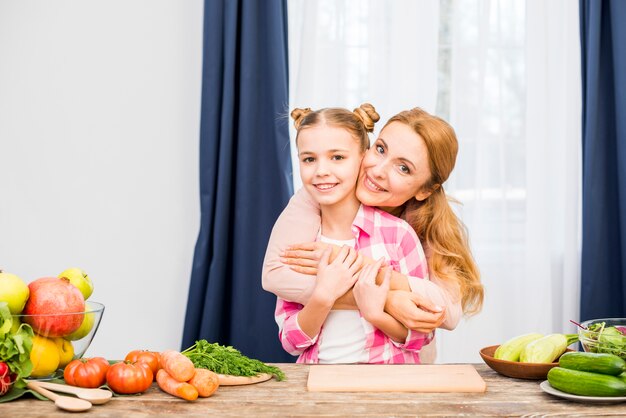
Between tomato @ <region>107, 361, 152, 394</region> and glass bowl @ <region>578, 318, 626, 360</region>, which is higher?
glass bowl @ <region>578, 318, 626, 360</region>

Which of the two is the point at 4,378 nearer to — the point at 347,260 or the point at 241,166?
the point at 347,260

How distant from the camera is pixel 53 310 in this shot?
140cm

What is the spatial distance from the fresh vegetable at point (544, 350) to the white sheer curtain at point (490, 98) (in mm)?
1738

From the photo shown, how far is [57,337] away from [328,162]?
31.0 inches

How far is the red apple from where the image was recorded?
139 cm

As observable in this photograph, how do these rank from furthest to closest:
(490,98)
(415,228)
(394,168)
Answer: (490,98), (415,228), (394,168)

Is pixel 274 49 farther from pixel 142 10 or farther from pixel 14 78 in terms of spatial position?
pixel 14 78

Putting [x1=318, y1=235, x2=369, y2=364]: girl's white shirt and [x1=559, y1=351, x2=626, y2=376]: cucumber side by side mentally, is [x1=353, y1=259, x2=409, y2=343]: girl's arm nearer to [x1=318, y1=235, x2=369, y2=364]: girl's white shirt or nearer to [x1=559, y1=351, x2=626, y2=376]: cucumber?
[x1=318, y1=235, x2=369, y2=364]: girl's white shirt

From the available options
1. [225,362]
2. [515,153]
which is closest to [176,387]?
[225,362]

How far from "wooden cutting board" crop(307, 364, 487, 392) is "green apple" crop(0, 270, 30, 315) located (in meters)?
0.58

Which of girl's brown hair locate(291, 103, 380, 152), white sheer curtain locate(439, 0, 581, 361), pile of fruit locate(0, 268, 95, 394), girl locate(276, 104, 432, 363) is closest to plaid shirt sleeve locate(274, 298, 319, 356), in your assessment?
girl locate(276, 104, 432, 363)

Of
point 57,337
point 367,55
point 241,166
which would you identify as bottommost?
point 57,337

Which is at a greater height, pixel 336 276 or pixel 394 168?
pixel 394 168

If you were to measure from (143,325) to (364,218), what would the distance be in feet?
5.99
